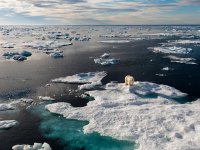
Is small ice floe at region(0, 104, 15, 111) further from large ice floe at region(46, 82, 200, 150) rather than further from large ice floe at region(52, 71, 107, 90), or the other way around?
large ice floe at region(52, 71, 107, 90)

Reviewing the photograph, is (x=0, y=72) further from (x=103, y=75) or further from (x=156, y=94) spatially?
(x=156, y=94)

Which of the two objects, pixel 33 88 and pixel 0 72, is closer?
pixel 33 88

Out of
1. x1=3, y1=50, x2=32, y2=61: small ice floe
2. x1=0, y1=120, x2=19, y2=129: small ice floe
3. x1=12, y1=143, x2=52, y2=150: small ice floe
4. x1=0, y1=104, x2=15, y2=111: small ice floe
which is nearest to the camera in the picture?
x1=12, y1=143, x2=52, y2=150: small ice floe

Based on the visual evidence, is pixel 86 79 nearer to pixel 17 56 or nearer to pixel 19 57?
pixel 19 57

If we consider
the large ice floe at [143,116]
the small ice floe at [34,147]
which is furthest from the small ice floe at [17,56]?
the small ice floe at [34,147]

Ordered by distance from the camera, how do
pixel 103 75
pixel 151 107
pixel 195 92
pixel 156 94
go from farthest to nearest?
pixel 103 75 → pixel 195 92 → pixel 156 94 → pixel 151 107

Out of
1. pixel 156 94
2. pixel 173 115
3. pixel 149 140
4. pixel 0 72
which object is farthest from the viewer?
pixel 0 72

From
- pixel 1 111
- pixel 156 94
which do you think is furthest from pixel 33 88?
pixel 156 94

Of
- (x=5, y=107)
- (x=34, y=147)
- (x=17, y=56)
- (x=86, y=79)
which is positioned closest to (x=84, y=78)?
(x=86, y=79)

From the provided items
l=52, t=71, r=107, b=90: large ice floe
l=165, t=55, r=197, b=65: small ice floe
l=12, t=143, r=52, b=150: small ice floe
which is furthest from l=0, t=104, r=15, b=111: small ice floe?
l=165, t=55, r=197, b=65: small ice floe
